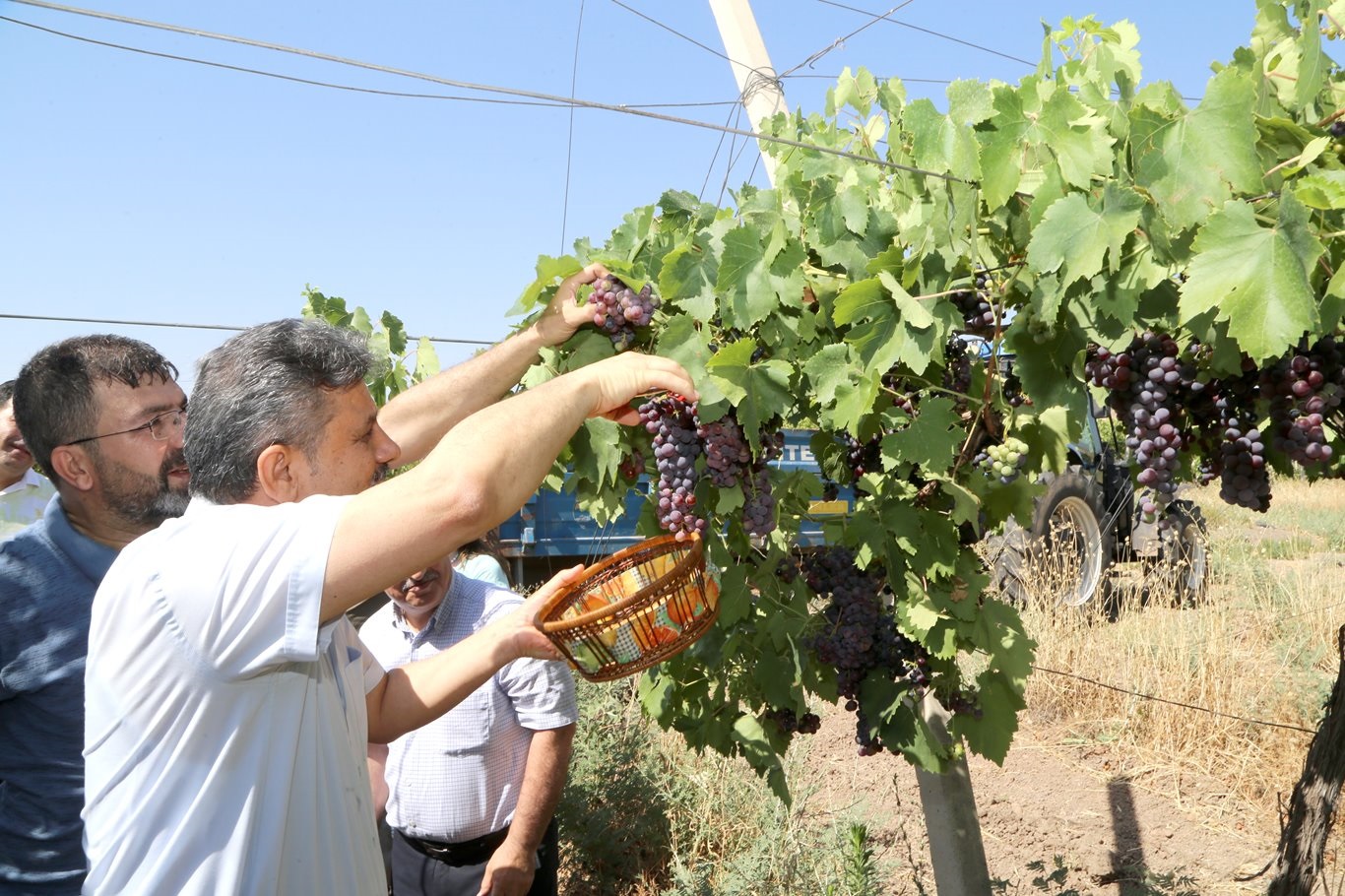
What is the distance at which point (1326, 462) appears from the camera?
1598 millimetres

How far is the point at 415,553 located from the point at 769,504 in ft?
2.90

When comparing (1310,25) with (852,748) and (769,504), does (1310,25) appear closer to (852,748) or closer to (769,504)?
(769,504)

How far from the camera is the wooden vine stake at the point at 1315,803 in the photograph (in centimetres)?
284

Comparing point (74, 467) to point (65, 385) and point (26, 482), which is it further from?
point (26, 482)

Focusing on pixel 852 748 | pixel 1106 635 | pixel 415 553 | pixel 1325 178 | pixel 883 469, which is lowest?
pixel 852 748

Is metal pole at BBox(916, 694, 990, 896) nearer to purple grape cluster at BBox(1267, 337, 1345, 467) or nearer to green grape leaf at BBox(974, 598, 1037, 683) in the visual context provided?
green grape leaf at BBox(974, 598, 1037, 683)

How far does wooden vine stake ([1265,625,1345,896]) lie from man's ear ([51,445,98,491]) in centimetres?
305

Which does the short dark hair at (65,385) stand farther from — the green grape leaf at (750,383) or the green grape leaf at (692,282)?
the green grape leaf at (750,383)

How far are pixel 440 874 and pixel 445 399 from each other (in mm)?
1468

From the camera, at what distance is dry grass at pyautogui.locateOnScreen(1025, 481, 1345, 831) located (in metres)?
4.93

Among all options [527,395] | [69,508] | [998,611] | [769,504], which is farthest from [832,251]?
[69,508]

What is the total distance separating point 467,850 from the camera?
9.84 feet

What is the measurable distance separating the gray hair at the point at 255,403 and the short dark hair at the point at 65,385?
2.41 ft

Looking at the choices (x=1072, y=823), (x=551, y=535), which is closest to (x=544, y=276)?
(x=1072, y=823)
